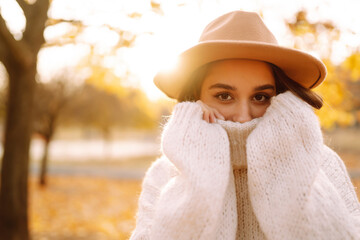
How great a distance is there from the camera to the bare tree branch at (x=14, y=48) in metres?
3.92

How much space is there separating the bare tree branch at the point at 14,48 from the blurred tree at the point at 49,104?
8.70 metres

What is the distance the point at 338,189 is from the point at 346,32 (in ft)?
10.4

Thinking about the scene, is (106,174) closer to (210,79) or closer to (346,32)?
(346,32)

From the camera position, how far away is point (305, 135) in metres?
1.56

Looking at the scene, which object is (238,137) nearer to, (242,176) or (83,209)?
(242,176)

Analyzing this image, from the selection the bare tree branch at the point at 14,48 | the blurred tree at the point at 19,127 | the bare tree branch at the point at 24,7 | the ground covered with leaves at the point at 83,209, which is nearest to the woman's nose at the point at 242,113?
the bare tree branch at the point at 14,48

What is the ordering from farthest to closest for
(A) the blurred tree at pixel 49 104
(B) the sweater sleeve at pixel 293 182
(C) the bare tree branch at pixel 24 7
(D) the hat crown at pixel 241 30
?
(A) the blurred tree at pixel 49 104, (C) the bare tree branch at pixel 24 7, (D) the hat crown at pixel 241 30, (B) the sweater sleeve at pixel 293 182

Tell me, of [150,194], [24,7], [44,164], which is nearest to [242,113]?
[150,194]

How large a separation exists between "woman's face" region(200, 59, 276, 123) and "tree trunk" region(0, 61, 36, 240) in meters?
3.92

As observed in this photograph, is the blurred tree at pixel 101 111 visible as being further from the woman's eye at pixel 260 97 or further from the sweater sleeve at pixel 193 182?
the sweater sleeve at pixel 193 182

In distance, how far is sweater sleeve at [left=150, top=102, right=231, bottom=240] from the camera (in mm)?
1486

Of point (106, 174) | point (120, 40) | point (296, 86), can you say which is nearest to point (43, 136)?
point (106, 174)

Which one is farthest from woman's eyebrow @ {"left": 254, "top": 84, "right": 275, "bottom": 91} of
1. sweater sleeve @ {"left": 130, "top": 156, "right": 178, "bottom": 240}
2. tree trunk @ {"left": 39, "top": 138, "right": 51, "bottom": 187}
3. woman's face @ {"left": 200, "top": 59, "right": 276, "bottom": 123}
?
tree trunk @ {"left": 39, "top": 138, "right": 51, "bottom": 187}

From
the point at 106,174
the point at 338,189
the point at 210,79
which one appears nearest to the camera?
the point at 338,189
